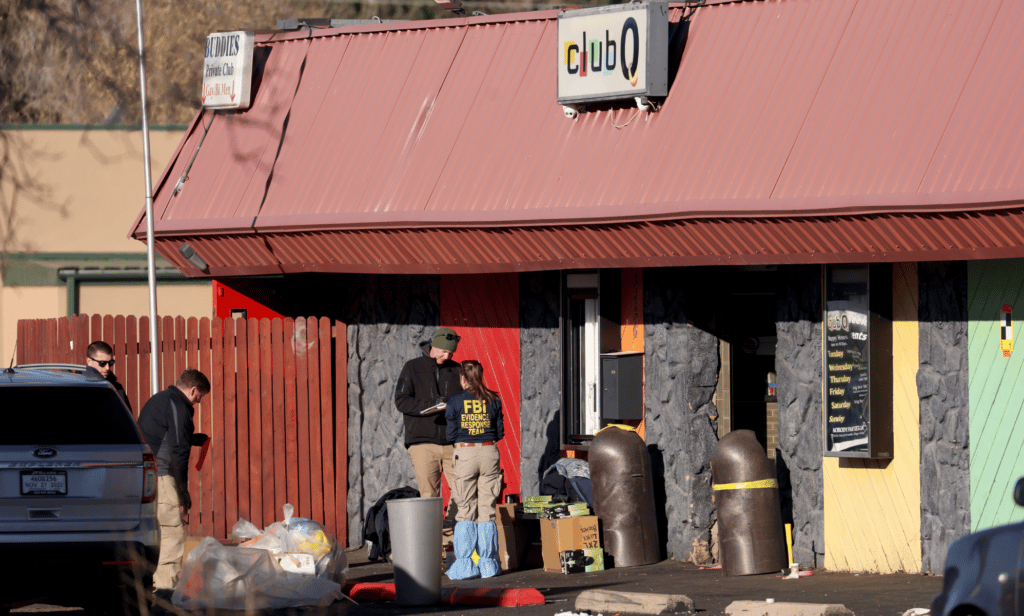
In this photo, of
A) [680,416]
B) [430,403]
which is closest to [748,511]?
[680,416]

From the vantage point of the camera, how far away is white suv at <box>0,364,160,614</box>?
30.5 ft

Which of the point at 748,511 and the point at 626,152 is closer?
the point at 748,511

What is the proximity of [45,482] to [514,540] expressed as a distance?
5342 mm

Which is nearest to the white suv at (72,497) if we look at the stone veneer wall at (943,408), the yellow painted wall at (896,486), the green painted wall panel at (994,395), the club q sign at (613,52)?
the club q sign at (613,52)

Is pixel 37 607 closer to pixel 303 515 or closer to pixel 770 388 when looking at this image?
pixel 303 515

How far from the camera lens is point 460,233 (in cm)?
1391

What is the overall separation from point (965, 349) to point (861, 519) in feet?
5.73

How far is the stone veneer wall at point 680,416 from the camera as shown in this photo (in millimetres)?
13672

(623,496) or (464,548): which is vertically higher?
(623,496)

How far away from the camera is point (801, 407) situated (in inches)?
518

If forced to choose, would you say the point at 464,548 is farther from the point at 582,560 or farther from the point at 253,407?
the point at 253,407

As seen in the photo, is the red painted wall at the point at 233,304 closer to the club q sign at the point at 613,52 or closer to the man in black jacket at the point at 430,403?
the man in black jacket at the point at 430,403

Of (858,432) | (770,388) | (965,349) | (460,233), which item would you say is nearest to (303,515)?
(460,233)

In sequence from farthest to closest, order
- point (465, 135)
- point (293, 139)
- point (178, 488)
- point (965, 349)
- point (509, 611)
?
point (293, 139) < point (465, 135) < point (965, 349) < point (178, 488) < point (509, 611)
